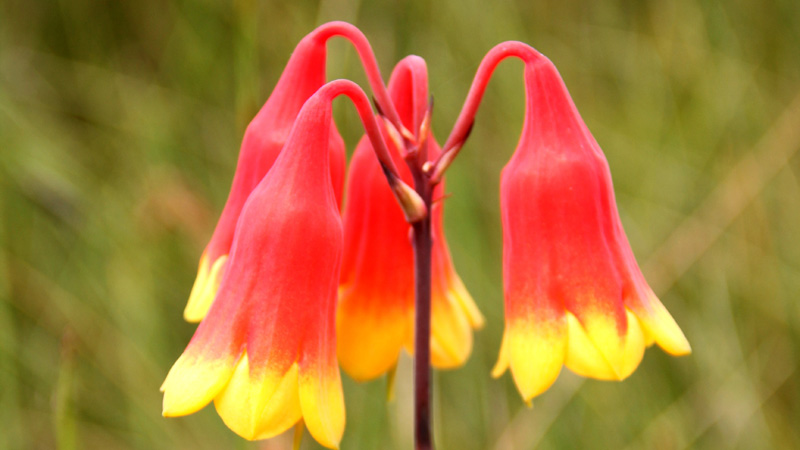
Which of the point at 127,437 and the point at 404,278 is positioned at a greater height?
the point at 404,278

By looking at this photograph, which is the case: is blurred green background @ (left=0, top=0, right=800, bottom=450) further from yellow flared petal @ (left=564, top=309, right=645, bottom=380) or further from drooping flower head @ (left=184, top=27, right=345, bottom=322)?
yellow flared petal @ (left=564, top=309, right=645, bottom=380)

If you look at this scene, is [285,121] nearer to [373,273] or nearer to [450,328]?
[373,273]

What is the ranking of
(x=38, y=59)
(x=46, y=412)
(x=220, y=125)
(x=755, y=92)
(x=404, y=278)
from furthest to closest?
(x=38, y=59)
(x=220, y=125)
(x=755, y=92)
(x=46, y=412)
(x=404, y=278)

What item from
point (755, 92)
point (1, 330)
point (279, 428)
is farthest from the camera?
point (755, 92)

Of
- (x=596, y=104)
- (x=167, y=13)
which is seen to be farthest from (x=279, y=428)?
(x=167, y=13)

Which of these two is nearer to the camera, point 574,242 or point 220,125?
point 574,242

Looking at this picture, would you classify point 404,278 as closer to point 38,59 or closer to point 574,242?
point 574,242

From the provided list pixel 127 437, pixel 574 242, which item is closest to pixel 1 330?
pixel 127 437

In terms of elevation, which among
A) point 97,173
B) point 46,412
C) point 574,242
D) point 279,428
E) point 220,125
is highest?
point 574,242
